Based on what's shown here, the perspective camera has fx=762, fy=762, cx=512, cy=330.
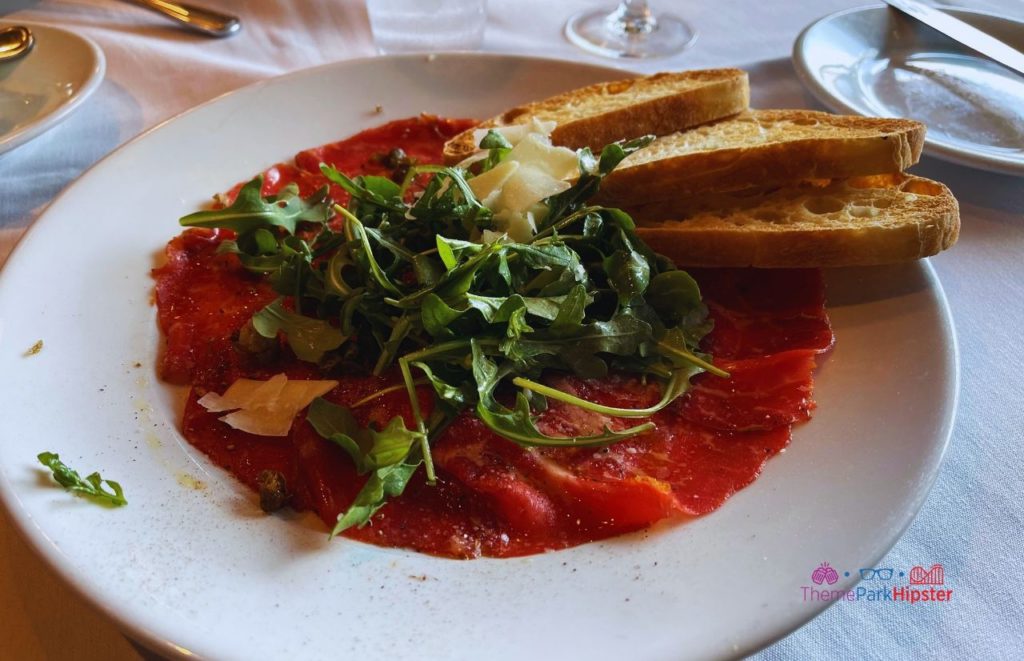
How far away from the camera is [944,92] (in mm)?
2795

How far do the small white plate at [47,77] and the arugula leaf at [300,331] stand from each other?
3.97 ft

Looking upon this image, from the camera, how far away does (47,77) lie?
265 cm

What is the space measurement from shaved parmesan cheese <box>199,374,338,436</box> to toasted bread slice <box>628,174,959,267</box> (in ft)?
3.06

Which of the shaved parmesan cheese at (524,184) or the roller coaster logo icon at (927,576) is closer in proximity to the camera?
the roller coaster logo icon at (927,576)

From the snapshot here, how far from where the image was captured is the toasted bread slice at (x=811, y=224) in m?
1.87

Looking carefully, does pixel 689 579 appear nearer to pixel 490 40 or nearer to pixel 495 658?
pixel 495 658

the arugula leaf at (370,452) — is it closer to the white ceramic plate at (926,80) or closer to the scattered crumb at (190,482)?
the scattered crumb at (190,482)

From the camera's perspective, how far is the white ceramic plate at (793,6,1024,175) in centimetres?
250

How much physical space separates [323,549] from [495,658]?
1.27 ft

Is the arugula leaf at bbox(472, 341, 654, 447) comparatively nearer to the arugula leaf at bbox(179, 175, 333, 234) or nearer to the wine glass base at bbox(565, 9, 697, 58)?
the arugula leaf at bbox(179, 175, 333, 234)

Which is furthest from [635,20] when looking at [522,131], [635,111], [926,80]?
[522,131]

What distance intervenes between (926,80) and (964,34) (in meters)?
0.21

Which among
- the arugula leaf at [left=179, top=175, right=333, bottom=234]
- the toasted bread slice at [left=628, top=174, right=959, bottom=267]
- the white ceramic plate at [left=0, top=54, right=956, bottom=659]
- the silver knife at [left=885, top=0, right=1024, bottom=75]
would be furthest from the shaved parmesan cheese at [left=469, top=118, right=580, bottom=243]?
the silver knife at [left=885, top=0, right=1024, bottom=75]

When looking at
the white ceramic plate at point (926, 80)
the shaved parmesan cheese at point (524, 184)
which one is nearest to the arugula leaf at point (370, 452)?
the shaved parmesan cheese at point (524, 184)
